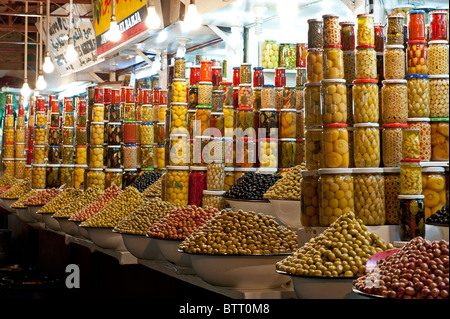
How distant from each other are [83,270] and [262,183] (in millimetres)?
2286

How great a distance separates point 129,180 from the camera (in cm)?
566

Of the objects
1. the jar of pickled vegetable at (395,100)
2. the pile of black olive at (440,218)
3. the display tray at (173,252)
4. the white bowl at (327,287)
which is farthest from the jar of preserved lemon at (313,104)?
the display tray at (173,252)

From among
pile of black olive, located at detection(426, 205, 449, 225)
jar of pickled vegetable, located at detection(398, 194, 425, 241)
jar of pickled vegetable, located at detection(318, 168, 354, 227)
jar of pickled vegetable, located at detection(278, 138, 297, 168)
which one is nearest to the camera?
pile of black olive, located at detection(426, 205, 449, 225)

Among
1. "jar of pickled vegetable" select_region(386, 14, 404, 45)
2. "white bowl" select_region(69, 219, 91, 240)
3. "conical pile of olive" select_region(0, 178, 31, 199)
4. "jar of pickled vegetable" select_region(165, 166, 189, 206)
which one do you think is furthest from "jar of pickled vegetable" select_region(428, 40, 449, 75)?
"conical pile of olive" select_region(0, 178, 31, 199)

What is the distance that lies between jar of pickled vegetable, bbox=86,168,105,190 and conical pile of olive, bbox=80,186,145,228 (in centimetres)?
154

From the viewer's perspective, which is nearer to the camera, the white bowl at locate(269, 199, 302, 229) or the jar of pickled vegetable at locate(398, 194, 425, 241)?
the jar of pickled vegetable at locate(398, 194, 425, 241)

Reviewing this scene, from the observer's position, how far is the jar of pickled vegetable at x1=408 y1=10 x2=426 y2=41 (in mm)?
2699

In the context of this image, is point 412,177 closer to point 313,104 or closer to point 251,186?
point 313,104

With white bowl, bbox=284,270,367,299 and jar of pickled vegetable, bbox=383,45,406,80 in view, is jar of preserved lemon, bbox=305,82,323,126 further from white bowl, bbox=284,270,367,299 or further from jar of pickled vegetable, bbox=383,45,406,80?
white bowl, bbox=284,270,367,299

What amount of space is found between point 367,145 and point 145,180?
2.70m

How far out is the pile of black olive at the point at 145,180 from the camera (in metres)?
5.04

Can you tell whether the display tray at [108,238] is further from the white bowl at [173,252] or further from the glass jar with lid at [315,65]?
the glass jar with lid at [315,65]
